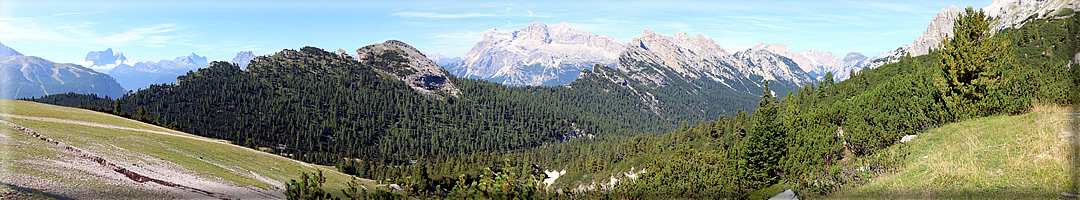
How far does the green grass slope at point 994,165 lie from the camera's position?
16625mm

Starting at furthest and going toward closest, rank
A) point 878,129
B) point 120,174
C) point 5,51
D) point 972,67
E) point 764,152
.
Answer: point 764,152 → point 878,129 → point 972,67 → point 120,174 → point 5,51

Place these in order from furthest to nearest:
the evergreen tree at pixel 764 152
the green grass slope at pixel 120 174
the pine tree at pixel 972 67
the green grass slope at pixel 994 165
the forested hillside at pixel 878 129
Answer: the evergreen tree at pixel 764 152, the pine tree at pixel 972 67, the forested hillside at pixel 878 129, the green grass slope at pixel 994 165, the green grass slope at pixel 120 174

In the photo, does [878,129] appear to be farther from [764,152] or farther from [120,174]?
[120,174]

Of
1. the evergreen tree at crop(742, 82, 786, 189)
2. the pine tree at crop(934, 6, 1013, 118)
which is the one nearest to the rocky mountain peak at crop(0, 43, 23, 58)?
the evergreen tree at crop(742, 82, 786, 189)

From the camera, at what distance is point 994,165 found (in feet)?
62.8

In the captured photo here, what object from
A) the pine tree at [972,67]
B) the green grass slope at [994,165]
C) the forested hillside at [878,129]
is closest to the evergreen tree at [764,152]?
the forested hillside at [878,129]

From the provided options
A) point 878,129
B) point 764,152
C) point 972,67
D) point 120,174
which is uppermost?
point 972,67

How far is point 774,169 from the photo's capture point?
4019 cm

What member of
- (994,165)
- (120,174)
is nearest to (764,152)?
(994,165)

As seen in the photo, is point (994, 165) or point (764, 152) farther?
point (764, 152)

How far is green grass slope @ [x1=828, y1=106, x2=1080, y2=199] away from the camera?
54.5 feet

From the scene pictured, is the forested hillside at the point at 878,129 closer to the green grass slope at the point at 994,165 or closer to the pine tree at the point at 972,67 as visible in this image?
the pine tree at the point at 972,67

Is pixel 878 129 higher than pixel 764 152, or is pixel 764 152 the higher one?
pixel 878 129

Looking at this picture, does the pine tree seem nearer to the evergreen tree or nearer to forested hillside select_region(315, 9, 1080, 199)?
forested hillside select_region(315, 9, 1080, 199)
